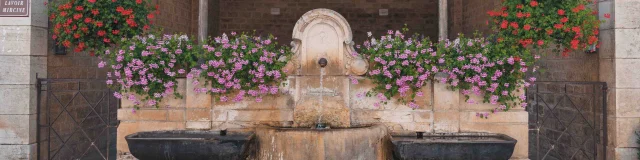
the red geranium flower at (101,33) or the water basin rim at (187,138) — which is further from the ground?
the red geranium flower at (101,33)

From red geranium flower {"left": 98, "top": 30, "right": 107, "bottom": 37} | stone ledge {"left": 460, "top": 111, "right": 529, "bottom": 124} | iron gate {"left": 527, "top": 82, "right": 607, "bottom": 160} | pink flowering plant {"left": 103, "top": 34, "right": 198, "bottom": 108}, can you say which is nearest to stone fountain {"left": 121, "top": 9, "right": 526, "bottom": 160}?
stone ledge {"left": 460, "top": 111, "right": 529, "bottom": 124}

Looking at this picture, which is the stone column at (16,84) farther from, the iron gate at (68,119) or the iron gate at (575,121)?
the iron gate at (575,121)

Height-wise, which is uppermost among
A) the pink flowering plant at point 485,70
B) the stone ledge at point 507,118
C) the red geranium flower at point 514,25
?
the red geranium flower at point 514,25

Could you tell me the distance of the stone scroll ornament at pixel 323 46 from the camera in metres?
4.35

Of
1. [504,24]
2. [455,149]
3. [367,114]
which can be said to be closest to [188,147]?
[367,114]

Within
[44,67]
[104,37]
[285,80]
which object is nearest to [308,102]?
[285,80]

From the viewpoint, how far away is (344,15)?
12.2 metres

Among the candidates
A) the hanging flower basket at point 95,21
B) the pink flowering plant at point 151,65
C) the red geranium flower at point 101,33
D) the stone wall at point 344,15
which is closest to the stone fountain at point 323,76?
the pink flowering plant at point 151,65

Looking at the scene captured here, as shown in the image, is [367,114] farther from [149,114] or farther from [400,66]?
[149,114]

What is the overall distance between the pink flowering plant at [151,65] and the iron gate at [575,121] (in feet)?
10.6

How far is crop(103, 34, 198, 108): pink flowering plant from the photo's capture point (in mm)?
4273

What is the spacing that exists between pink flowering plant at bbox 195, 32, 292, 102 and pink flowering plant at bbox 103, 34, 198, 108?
18cm

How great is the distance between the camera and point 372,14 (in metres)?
12.3

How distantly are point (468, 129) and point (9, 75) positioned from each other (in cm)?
433
